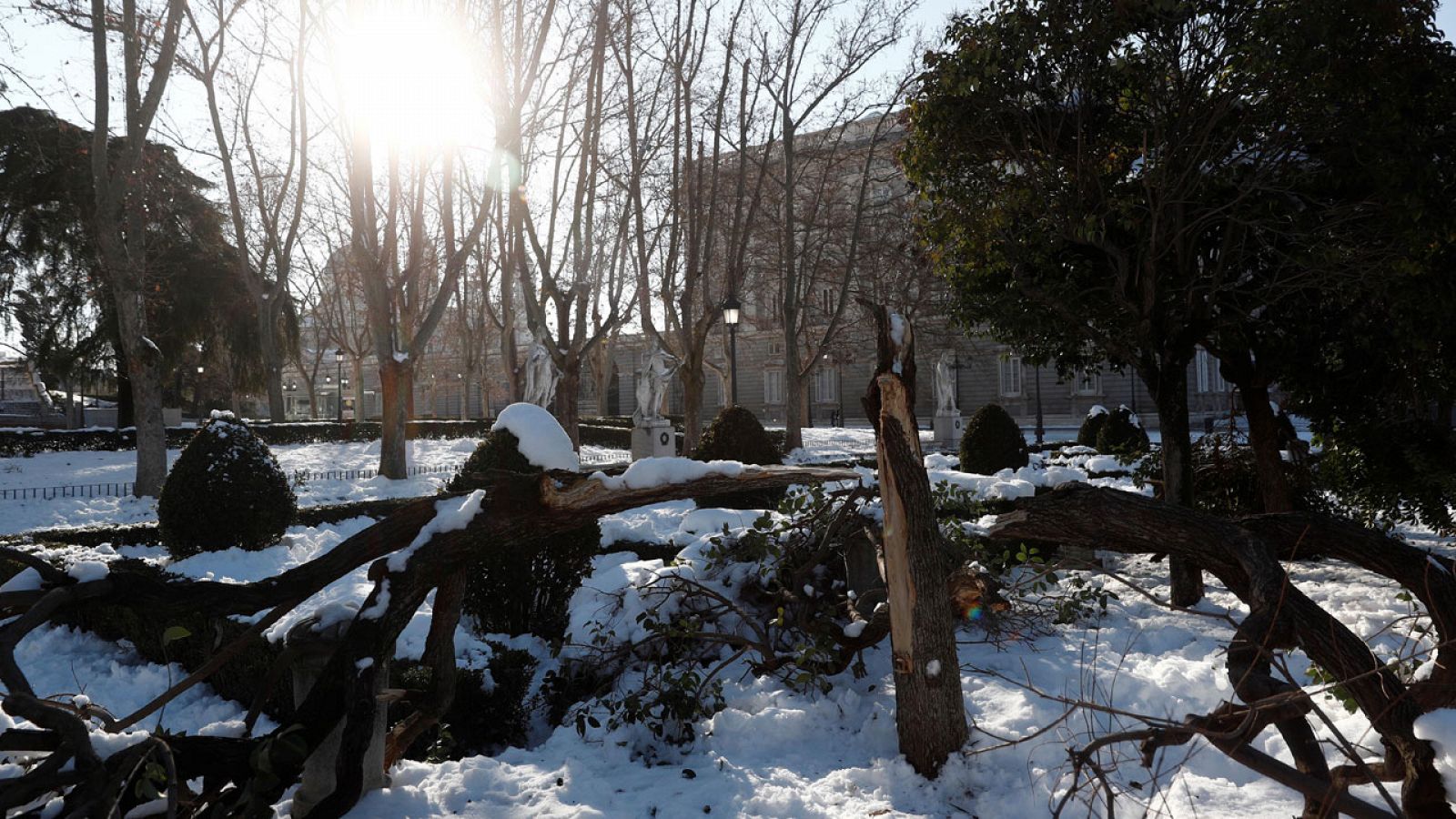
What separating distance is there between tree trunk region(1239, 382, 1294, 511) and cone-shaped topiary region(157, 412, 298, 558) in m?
10.1

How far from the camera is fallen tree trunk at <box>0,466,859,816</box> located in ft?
7.16

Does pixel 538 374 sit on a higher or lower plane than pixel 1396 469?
higher

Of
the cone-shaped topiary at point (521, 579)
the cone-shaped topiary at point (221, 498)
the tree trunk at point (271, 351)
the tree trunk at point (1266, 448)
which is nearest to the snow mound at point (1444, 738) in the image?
the cone-shaped topiary at point (521, 579)

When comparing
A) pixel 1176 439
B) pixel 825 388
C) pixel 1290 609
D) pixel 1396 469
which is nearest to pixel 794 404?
pixel 1176 439

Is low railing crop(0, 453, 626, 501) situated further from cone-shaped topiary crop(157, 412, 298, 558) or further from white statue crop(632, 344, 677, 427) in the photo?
white statue crop(632, 344, 677, 427)

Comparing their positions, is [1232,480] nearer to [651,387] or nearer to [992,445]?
[992,445]

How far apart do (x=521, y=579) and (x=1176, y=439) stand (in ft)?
17.4

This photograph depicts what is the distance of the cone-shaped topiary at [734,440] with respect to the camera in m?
13.8

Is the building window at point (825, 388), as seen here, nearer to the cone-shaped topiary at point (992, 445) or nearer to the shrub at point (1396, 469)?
the cone-shaped topiary at point (992, 445)

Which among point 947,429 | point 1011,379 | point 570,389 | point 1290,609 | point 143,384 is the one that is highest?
point 1011,379

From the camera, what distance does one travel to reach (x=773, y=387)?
47188 mm

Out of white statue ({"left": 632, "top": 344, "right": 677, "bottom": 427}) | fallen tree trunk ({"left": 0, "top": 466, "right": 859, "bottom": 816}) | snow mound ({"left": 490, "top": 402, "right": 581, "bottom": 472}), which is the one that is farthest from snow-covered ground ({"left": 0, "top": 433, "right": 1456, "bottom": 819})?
white statue ({"left": 632, "top": 344, "right": 677, "bottom": 427})

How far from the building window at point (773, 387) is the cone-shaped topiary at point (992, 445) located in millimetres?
30433

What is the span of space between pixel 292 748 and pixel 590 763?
220cm
